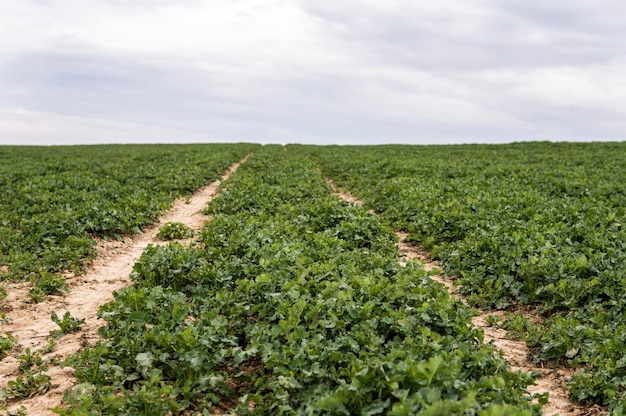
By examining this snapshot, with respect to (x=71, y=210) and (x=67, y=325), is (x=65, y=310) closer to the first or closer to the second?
(x=67, y=325)

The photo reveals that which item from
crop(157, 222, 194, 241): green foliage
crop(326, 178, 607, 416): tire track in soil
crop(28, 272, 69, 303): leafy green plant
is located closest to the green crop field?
crop(326, 178, 607, 416): tire track in soil

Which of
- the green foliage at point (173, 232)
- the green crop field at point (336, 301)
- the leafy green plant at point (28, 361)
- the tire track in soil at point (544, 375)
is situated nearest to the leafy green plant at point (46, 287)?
the green crop field at point (336, 301)

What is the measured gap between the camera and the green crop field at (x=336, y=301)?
481 centimetres

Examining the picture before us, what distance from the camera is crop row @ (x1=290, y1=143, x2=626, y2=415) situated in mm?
6523

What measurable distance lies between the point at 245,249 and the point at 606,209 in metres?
9.91

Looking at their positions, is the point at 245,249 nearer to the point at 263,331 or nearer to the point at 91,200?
the point at 263,331

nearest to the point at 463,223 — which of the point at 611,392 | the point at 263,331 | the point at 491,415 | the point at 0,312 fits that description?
the point at 611,392

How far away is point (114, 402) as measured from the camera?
188 inches

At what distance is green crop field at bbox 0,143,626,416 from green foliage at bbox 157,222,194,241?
84cm

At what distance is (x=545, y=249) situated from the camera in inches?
364

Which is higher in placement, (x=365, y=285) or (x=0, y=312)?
(x=365, y=285)

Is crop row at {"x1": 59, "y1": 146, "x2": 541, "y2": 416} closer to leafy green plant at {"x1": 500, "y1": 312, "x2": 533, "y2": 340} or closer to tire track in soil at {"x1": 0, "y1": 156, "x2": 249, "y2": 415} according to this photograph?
tire track in soil at {"x1": 0, "y1": 156, "x2": 249, "y2": 415}

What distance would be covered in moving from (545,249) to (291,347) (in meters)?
6.09

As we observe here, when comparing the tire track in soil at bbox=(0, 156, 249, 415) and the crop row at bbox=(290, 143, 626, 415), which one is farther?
the crop row at bbox=(290, 143, 626, 415)
